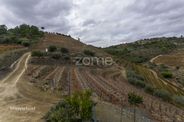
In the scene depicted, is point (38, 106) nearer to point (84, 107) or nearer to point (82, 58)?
point (84, 107)

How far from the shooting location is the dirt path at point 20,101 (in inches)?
887

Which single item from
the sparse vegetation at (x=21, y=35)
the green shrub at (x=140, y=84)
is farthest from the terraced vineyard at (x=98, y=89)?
→ the sparse vegetation at (x=21, y=35)

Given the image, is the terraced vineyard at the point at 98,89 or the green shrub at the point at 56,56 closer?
the terraced vineyard at the point at 98,89

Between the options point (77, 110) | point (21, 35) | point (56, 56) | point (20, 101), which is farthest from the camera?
point (21, 35)

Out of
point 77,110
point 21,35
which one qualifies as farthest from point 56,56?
point 77,110

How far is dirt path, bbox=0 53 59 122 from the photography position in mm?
22531

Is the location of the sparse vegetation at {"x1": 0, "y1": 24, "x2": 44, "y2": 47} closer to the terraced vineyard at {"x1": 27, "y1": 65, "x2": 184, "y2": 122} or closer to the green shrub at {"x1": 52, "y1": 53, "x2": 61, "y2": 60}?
the green shrub at {"x1": 52, "y1": 53, "x2": 61, "y2": 60}

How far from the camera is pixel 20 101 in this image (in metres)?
27.3

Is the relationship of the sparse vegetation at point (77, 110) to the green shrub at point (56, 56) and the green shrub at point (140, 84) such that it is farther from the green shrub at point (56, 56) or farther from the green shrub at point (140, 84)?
the green shrub at point (56, 56)

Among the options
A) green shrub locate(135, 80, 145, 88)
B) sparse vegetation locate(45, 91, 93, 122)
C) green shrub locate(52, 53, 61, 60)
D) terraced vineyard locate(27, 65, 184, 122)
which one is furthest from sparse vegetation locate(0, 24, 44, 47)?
sparse vegetation locate(45, 91, 93, 122)

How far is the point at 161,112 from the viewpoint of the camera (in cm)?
2597

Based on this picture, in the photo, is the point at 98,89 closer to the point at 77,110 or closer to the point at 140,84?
the point at 140,84

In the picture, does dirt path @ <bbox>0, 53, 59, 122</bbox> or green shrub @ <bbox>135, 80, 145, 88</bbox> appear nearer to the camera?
dirt path @ <bbox>0, 53, 59, 122</bbox>

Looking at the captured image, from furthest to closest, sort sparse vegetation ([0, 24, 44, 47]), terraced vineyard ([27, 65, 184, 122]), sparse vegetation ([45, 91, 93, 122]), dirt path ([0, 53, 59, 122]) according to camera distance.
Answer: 1. sparse vegetation ([0, 24, 44, 47])
2. terraced vineyard ([27, 65, 184, 122])
3. dirt path ([0, 53, 59, 122])
4. sparse vegetation ([45, 91, 93, 122])
